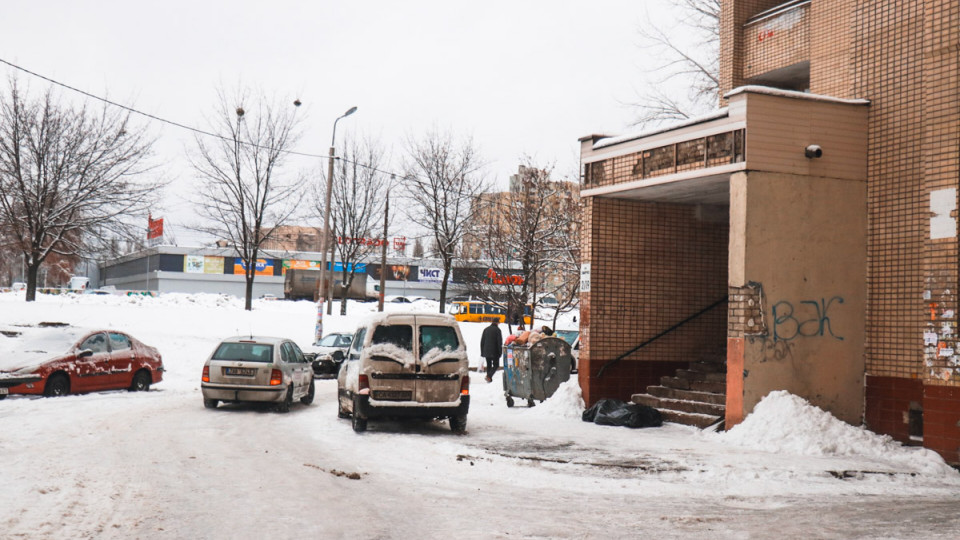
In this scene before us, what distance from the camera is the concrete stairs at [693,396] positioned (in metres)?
14.0

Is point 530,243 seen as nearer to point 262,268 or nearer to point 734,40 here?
point 734,40

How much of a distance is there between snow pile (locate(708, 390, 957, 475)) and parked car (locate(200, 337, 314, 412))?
8.10 meters

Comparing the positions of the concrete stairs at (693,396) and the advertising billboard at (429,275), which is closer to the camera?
the concrete stairs at (693,396)

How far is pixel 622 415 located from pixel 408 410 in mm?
3708

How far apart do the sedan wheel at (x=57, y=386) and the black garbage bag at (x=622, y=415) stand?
10438 mm

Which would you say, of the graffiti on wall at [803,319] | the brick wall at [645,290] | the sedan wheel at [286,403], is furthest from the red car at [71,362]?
the graffiti on wall at [803,319]

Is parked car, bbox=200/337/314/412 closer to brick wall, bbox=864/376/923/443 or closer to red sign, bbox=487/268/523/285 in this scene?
brick wall, bbox=864/376/923/443

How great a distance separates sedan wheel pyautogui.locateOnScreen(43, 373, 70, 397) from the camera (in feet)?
54.6

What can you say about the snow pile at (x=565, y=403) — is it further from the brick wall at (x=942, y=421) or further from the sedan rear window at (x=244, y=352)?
the brick wall at (x=942, y=421)

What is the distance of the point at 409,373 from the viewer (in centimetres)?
1301

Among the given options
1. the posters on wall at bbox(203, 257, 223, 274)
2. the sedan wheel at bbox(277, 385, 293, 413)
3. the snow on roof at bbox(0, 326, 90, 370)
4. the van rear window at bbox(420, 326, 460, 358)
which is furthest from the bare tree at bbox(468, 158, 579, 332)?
the posters on wall at bbox(203, 257, 223, 274)

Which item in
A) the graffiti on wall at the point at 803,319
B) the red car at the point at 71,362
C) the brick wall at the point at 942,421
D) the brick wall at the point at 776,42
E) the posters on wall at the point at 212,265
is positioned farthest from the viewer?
the posters on wall at the point at 212,265

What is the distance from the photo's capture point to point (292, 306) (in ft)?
163

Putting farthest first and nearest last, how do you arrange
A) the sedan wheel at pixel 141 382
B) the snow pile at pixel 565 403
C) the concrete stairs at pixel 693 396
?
the sedan wheel at pixel 141 382 < the snow pile at pixel 565 403 < the concrete stairs at pixel 693 396
